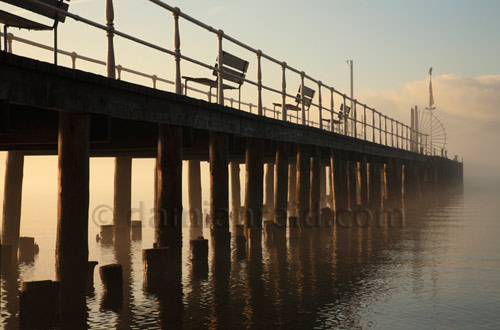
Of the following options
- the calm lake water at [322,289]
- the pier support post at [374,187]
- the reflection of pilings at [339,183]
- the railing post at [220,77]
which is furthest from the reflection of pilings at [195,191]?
the railing post at [220,77]

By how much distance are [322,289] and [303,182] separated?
8.57 m

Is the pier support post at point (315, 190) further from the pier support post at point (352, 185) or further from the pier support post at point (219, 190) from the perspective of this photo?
the pier support post at point (219, 190)

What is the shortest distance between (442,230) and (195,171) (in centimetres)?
912

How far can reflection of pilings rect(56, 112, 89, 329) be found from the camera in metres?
9.73

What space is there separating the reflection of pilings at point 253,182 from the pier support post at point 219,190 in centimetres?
202

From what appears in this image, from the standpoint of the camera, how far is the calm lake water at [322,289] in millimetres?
9773

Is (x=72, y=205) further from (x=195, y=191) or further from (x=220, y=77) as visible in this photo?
(x=195, y=191)

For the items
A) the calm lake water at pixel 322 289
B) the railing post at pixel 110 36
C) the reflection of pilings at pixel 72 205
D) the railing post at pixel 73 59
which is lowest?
the calm lake water at pixel 322 289

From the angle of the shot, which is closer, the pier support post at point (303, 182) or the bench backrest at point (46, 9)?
the bench backrest at point (46, 9)

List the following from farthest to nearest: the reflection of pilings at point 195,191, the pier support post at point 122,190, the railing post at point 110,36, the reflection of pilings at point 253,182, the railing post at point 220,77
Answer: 1. the reflection of pilings at point 195,191
2. the pier support post at point 122,190
3. the reflection of pilings at point 253,182
4. the railing post at point 220,77
5. the railing post at point 110,36

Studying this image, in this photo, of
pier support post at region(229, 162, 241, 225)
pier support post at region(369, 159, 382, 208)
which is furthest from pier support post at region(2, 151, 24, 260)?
pier support post at region(369, 159, 382, 208)

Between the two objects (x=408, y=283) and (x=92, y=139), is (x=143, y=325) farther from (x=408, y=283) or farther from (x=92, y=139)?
(x=408, y=283)

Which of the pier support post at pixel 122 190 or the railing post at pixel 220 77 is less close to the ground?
the railing post at pixel 220 77

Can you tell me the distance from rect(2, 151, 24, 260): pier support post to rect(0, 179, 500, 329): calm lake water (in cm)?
105
